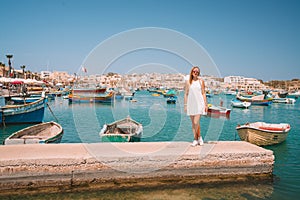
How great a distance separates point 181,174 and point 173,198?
0.86 metres

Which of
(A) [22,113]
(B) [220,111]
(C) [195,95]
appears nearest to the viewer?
(C) [195,95]

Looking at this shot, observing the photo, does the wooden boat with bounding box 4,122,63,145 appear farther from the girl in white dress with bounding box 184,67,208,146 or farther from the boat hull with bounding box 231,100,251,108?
the boat hull with bounding box 231,100,251,108

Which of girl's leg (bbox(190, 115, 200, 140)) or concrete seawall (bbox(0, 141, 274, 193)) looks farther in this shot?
girl's leg (bbox(190, 115, 200, 140))

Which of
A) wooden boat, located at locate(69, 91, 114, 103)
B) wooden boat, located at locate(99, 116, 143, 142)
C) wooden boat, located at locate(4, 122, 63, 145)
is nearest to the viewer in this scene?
wooden boat, located at locate(4, 122, 63, 145)

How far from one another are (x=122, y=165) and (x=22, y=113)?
1598 centimetres

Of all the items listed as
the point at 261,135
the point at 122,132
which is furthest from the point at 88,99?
the point at 261,135

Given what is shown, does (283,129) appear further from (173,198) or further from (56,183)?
(56,183)

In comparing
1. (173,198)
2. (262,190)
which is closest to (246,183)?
(262,190)

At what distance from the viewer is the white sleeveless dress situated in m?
6.45

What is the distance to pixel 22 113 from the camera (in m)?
19.1

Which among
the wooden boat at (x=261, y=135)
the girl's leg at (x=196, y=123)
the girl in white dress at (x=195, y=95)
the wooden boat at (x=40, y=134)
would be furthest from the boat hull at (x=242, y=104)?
the girl in white dress at (x=195, y=95)

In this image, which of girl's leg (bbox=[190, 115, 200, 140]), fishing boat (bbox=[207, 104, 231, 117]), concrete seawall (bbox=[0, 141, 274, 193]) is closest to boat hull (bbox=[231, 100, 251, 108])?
fishing boat (bbox=[207, 104, 231, 117])

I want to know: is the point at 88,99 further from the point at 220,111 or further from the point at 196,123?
the point at 196,123

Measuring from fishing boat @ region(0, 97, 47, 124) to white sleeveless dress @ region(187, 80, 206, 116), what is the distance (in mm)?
16559
